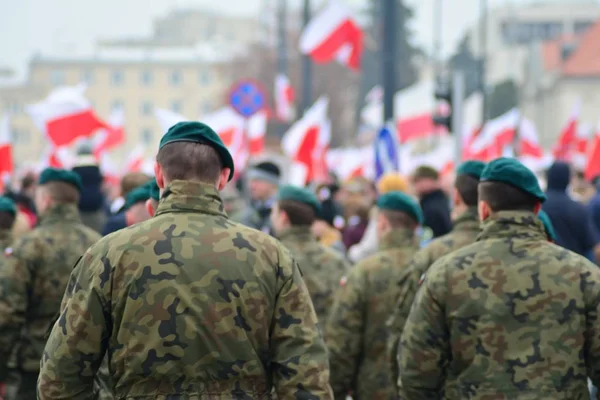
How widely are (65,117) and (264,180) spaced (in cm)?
605

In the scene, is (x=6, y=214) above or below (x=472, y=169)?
below

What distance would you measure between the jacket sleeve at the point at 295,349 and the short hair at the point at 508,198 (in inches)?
47.2

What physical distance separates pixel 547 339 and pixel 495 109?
3329 inches

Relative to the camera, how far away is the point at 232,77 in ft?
254

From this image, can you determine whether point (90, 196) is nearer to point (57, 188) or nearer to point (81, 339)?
point (57, 188)

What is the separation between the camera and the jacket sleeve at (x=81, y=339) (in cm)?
428

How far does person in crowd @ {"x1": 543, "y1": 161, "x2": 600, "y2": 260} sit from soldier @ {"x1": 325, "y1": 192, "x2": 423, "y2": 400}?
2973mm

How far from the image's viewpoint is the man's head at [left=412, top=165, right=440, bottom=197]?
29.4ft

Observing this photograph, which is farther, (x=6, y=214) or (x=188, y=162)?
(x=6, y=214)

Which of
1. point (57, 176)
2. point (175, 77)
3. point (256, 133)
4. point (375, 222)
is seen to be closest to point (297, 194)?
point (57, 176)

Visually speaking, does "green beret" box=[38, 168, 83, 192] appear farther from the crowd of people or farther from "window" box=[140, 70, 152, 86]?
"window" box=[140, 70, 152, 86]

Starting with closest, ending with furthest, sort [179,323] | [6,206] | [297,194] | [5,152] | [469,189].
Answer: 1. [179,323]
2. [469,189]
3. [297,194]
4. [6,206]
5. [5,152]

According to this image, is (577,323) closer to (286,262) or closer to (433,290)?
(433,290)

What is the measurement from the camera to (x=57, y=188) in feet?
24.8
